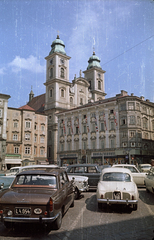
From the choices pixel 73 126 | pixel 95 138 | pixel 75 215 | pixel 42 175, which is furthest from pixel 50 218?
pixel 73 126

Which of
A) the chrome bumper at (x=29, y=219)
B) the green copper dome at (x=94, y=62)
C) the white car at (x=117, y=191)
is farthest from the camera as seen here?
the green copper dome at (x=94, y=62)

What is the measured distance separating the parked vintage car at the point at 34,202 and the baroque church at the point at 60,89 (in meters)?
56.7

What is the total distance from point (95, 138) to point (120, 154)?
7.82 meters

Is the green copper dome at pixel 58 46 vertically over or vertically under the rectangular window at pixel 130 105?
over

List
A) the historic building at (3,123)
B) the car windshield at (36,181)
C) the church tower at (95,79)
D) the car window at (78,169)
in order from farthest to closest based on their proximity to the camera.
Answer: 1. the church tower at (95,79)
2. the historic building at (3,123)
3. the car window at (78,169)
4. the car windshield at (36,181)

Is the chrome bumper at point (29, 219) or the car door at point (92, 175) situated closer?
the chrome bumper at point (29, 219)

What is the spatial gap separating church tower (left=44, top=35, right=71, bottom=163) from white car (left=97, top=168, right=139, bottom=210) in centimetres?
5437

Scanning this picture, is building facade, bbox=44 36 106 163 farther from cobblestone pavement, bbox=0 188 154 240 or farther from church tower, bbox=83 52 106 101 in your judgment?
cobblestone pavement, bbox=0 188 154 240

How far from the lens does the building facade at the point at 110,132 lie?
46.2m

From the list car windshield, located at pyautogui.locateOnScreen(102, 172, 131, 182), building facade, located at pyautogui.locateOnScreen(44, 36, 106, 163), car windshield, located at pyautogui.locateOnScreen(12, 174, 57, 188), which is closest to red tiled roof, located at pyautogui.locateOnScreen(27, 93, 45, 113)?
building facade, located at pyautogui.locateOnScreen(44, 36, 106, 163)

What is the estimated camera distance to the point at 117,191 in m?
8.01

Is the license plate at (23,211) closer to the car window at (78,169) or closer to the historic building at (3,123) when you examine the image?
the car window at (78,169)

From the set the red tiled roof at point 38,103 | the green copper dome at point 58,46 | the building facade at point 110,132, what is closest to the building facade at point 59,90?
the green copper dome at point 58,46

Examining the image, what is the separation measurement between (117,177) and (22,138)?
44495 mm
